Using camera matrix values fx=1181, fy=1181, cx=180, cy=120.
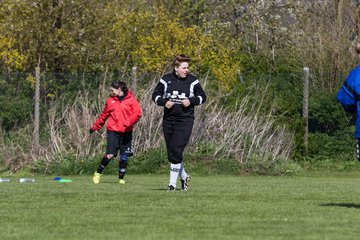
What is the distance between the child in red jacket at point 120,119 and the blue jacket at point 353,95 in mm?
7278

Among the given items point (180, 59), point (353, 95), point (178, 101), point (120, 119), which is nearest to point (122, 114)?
point (120, 119)

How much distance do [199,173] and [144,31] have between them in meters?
7.80

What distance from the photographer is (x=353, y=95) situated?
12.4 meters

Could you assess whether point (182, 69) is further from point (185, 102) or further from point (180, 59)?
point (185, 102)

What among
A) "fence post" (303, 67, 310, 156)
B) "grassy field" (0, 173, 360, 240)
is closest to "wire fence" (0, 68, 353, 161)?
"fence post" (303, 67, 310, 156)

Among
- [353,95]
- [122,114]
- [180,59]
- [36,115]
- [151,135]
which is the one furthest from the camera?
[36,115]

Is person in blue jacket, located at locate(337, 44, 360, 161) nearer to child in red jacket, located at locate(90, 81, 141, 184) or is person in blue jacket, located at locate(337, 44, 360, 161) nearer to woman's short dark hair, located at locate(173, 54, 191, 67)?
woman's short dark hair, located at locate(173, 54, 191, 67)

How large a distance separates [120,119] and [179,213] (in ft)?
24.6

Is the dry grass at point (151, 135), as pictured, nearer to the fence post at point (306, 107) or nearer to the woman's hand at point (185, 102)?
the fence post at point (306, 107)

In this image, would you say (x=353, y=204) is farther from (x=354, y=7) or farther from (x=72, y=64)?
(x=354, y=7)

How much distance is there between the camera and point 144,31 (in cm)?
3097

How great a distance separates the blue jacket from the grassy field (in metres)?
1.04

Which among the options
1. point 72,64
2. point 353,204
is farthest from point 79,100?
point 353,204

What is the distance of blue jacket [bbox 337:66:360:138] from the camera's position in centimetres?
1229
